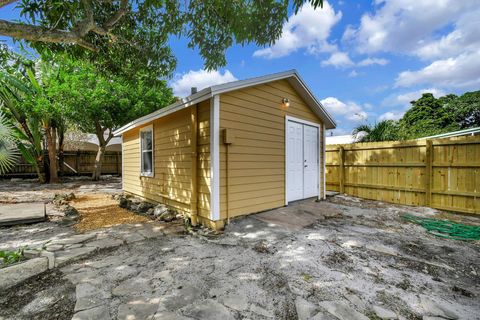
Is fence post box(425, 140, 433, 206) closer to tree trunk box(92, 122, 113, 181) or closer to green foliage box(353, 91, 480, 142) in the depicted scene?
tree trunk box(92, 122, 113, 181)

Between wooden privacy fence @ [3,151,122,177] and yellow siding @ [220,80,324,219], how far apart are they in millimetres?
13517

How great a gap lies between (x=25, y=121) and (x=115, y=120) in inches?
158

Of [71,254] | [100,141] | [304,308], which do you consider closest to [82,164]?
[100,141]

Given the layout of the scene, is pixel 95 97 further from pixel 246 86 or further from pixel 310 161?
pixel 310 161

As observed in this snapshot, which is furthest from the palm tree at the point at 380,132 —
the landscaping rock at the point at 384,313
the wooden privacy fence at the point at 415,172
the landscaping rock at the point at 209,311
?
the landscaping rock at the point at 209,311

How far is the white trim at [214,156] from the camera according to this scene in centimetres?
397

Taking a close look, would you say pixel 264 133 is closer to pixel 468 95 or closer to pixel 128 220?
pixel 128 220

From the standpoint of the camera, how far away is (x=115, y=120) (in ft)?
34.9

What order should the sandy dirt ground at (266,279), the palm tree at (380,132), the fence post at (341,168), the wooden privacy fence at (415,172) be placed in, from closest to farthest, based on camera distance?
the sandy dirt ground at (266,279) → the wooden privacy fence at (415,172) → the fence post at (341,168) → the palm tree at (380,132)

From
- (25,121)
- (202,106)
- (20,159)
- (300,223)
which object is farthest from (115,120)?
(300,223)

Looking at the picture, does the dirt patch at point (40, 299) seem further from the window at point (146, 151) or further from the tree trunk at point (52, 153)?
the tree trunk at point (52, 153)

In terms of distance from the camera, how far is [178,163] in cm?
504

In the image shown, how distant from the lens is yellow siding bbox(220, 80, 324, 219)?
4.23 m

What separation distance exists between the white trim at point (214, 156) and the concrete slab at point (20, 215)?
3.80 metres
